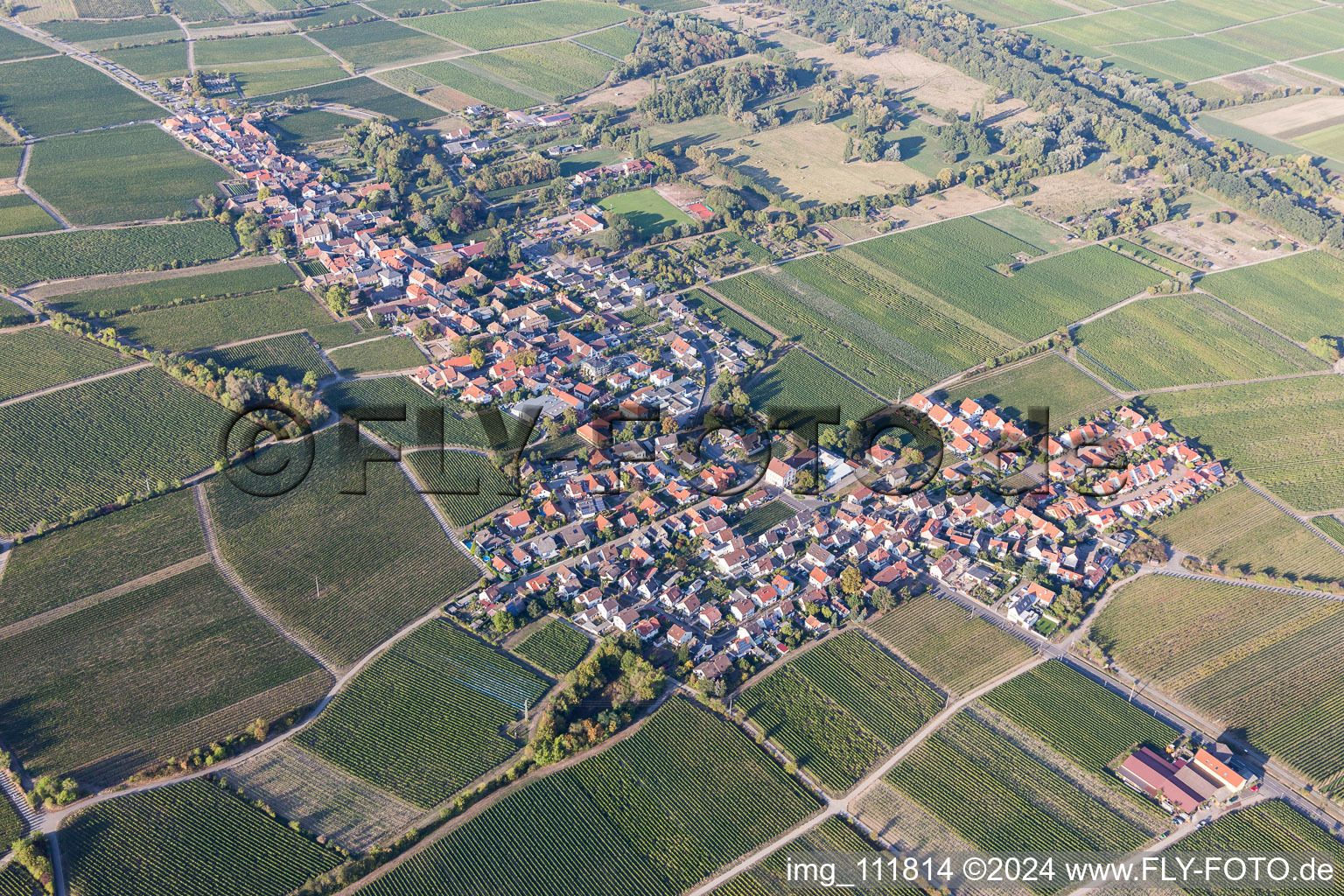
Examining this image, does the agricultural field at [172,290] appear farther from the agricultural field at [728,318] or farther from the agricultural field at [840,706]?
the agricultural field at [840,706]

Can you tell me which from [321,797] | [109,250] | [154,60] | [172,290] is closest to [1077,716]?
[321,797]

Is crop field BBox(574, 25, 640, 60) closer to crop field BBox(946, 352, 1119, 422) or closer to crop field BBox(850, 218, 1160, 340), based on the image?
crop field BBox(850, 218, 1160, 340)

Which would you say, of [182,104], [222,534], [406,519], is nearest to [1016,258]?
[406,519]

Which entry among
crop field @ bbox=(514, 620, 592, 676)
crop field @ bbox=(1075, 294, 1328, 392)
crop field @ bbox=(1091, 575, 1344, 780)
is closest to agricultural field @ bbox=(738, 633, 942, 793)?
crop field @ bbox=(514, 620, 592, 676)

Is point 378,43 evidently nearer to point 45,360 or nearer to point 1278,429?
point 45,360

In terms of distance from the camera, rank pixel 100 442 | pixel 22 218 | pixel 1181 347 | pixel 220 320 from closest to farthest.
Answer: pixel 100 442 → pixel 220 320 → pixel 1181 347 → pixel 22 218

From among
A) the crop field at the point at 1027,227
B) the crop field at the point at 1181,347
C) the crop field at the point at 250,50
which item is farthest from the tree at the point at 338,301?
the crop field at the point at 250,50
